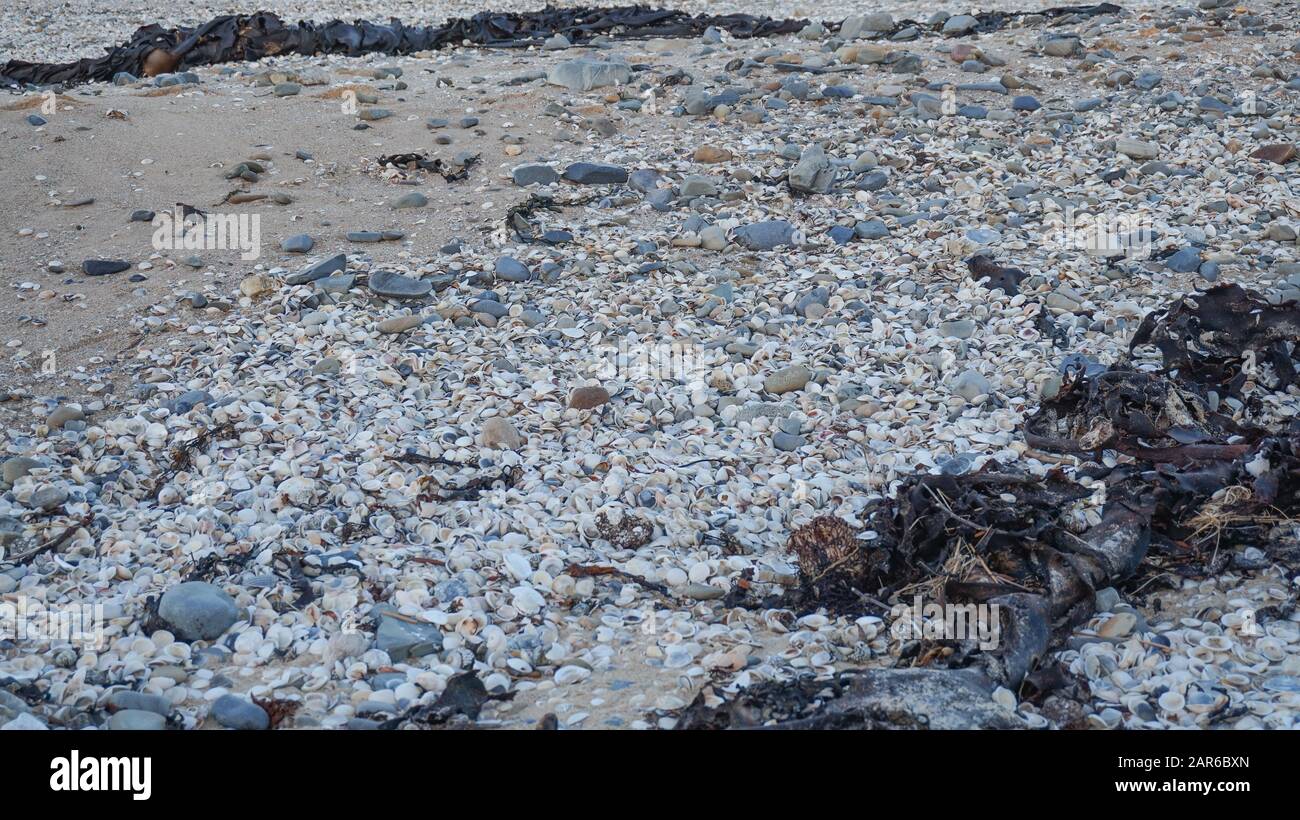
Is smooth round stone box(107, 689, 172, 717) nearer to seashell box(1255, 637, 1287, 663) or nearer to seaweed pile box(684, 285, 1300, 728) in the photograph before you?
seaweed pile box(684, 285, 1300, 728)

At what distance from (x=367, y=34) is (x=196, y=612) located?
8157 millimetres

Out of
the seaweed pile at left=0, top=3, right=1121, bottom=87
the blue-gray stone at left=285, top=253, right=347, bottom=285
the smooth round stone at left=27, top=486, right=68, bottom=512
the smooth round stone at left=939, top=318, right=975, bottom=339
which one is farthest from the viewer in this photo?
the seaweed pile at left=0, top=3, right=1121, bottom=87

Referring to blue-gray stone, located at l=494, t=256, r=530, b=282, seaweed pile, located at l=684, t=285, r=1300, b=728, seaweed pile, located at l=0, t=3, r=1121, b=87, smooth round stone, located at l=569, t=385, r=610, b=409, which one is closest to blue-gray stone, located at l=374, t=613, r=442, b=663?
seaweed pile, located at l=684, t=285, r=1300, b=728

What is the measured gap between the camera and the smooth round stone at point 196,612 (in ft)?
9.84

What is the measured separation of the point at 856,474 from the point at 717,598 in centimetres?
92

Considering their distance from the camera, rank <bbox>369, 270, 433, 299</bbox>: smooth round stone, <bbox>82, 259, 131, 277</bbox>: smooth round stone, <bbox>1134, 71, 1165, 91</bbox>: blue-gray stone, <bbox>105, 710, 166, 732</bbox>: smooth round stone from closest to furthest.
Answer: <bbox>105, 710, 166, 732</bbox>: smooth round stone → <bbox>369, 270, 433, 299</bbox>: smooth round stone → <bbox>82, 259, 131, 277</bbox>: smooth round stone → <bbox>1134, 71, 1165, 91</bbox>: blue-gray stone

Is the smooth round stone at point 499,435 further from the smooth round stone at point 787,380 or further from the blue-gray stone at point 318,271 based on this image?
the blue-gray stone at point 318,271

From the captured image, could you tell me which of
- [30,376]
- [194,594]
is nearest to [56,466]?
[30,376]

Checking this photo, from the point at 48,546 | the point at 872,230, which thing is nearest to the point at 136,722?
the point at 48,546

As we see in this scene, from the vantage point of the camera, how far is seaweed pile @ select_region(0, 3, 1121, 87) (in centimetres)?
917
